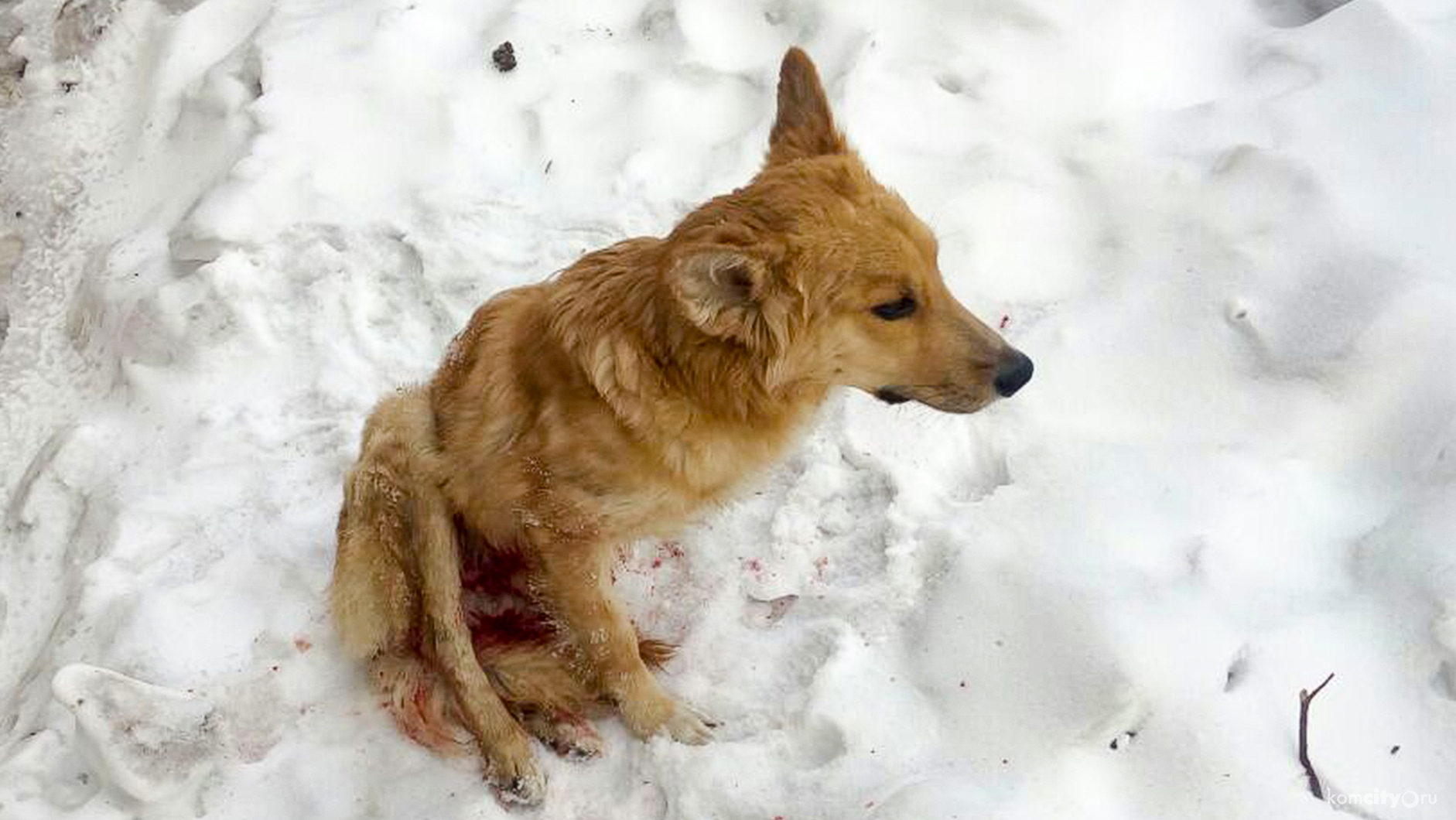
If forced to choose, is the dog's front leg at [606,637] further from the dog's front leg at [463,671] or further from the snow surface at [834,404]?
the dog's front leg at [463,671]

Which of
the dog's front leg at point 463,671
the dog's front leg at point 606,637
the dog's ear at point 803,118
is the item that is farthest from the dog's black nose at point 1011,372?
the dog's front leg at point 463,671

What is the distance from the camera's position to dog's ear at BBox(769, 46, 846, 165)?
10.6ft

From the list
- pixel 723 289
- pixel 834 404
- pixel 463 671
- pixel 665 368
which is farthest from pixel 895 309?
pixel 463 671

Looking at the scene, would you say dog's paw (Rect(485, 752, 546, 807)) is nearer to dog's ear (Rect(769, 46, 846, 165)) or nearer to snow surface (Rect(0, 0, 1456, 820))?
snow surface (Rect(0, 0, 1456, 820))

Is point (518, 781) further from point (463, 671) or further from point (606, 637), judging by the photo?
point (606, 637)

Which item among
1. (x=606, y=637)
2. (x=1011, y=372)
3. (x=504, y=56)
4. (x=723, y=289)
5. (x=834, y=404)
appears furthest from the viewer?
(x=504, y=56)

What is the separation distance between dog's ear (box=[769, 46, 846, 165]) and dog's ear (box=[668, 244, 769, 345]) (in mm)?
613

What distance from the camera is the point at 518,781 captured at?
10.9 ft

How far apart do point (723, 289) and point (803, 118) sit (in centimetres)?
76

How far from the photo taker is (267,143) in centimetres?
502

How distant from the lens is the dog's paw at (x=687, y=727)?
3.38 metres

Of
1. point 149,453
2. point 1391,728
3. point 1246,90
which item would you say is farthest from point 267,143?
point 1391,728

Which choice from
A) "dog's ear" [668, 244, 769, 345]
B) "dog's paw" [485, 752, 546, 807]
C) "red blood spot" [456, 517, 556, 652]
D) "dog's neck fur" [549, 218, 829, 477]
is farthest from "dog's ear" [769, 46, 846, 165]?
"dog's paw" [485, 752, 546, 807]

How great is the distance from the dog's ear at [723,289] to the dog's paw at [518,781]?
1.41 m
